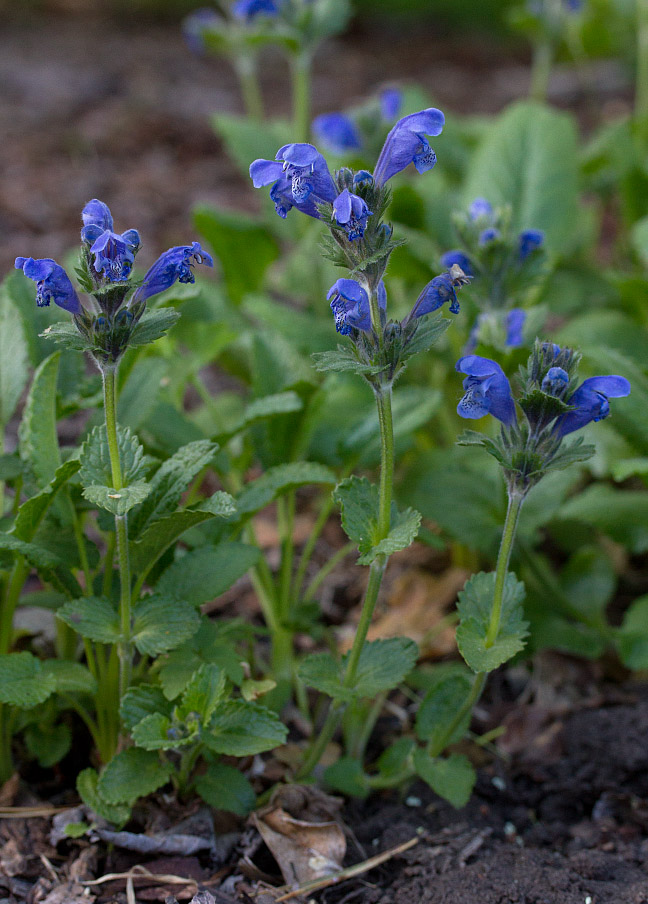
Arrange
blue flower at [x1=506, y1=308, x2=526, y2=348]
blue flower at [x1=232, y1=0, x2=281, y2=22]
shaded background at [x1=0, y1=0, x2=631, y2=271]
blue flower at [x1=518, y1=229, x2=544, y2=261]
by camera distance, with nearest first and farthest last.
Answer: blue flower at [x1=506, y1=308, x2=526, y2=348] → blue flower at [x1=518, y1=229, x2=544, y2=261] → blue flower at [x1=232, y1=0, x2=281, y2=22] → shaded background at [x1=0, y1=0, x2=631, y2=271]

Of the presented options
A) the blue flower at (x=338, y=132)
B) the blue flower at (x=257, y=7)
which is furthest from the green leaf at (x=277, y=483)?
the blue flower at (x=257, y=7)

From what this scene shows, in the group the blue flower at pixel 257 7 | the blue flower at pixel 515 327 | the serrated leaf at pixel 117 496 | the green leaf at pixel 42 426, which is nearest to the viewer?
the serrated leaf at pixel 117 496

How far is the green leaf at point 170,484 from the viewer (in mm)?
1822

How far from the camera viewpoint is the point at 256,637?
2697mm

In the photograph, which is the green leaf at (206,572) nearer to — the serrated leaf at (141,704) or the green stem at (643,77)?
the serrated leaf at (141,704)

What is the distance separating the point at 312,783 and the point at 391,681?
392 millimetres

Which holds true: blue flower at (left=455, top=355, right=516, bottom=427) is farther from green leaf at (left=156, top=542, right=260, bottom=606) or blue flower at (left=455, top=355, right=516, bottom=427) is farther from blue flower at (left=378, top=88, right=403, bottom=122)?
blue flower at (left=378, top=88, right=403, bottom=122)

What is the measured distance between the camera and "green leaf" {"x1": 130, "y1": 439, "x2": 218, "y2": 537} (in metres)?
1.82

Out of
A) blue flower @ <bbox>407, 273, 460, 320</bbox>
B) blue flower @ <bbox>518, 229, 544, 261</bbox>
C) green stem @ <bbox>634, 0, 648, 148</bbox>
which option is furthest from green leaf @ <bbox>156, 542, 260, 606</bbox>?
green stem @ <bbox>634, 0, 648, 148</bbox>

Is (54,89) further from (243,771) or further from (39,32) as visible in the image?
(243,771)

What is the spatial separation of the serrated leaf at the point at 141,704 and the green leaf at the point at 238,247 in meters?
1.98

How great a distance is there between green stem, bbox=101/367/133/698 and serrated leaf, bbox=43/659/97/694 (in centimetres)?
7

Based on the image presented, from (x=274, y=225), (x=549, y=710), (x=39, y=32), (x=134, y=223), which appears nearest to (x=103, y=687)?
(x=549, y=710)

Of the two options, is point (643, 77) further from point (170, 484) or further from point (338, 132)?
point (170, 484)
